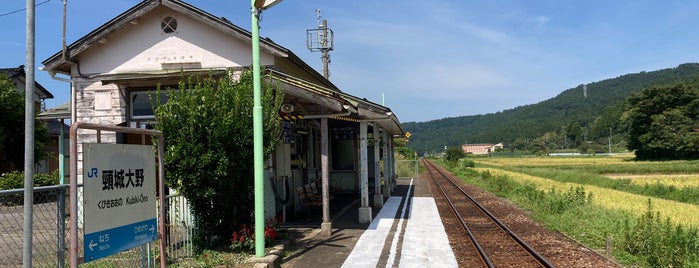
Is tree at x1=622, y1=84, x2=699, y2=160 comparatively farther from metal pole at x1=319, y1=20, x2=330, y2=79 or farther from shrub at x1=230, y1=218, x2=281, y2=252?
shrub at x1=230, y1=218, x2=281, y2=252

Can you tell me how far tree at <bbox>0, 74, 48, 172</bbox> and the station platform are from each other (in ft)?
39.9

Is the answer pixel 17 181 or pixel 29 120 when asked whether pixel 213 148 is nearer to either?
pixel 29 120

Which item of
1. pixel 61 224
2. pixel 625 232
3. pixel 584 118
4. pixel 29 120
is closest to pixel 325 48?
pixel 625 232

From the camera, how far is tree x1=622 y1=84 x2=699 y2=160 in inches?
2397

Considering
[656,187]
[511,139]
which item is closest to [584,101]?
[511,139]

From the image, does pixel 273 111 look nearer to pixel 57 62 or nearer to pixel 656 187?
pixel 57 62

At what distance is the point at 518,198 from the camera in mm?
17344

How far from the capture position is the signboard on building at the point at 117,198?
3896 mm

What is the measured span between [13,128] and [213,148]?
15.3 meters

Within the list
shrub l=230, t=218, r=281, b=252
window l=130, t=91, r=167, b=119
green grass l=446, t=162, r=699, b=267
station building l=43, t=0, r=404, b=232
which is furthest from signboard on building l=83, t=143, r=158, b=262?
green grass l=446, t=162, r=699, b=267

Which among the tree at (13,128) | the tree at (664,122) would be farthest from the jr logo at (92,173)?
the tree at (664,122)

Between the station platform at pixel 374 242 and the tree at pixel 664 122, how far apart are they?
61.9 meters

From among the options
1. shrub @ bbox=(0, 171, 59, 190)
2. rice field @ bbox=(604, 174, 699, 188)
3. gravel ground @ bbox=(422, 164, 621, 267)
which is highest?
shrub @ bbox=(0, 171, 59, 190)

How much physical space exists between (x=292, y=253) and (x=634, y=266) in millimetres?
5071
